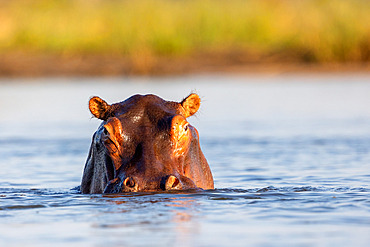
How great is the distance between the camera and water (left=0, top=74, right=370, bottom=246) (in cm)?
641

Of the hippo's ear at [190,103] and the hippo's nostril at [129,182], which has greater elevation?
the hippo's ear at [190,103]

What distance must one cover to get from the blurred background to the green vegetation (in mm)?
27

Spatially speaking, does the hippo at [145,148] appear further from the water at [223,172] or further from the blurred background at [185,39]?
the blurred background at [185,39]

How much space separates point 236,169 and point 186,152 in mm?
3277

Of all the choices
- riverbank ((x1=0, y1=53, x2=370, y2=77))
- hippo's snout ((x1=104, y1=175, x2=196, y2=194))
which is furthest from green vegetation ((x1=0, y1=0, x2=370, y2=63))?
hippo's snout ((x1=104, y1=175, x2=196, y2=194))

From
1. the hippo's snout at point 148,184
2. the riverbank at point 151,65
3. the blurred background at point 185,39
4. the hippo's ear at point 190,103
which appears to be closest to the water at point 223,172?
the hippo's snout at point 148,184

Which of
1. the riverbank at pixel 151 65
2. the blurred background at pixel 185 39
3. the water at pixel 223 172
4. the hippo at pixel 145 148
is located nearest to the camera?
the water at pixel 223 172

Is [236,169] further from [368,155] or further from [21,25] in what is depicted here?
[21,25]

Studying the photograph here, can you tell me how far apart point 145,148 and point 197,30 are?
20.5 meters

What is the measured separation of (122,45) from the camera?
27156 mm

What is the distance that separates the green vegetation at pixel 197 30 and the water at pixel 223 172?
2.90m

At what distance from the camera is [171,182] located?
725 centimetres

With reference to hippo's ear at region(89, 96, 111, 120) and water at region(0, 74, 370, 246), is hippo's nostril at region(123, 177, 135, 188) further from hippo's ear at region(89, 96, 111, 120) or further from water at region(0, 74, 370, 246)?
hippo's ear at region(89, 96, 111, 120)

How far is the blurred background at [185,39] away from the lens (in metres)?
26.2
